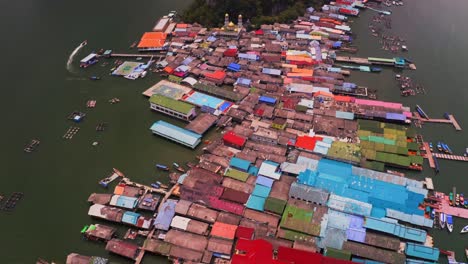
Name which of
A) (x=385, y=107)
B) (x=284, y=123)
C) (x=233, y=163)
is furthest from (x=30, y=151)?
(x=385, y=107)

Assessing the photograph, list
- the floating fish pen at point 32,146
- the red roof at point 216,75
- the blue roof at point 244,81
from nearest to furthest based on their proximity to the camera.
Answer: the floating fish pen at point 32,146
the blue roof at point 244,81
the red roof at point 216,75

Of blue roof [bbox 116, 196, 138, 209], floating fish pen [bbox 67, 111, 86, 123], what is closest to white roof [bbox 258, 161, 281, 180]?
blue roof [bbox 116, 196, 138, 209]

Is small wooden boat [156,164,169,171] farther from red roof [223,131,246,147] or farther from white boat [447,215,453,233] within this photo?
white boat [447,215,453,233]

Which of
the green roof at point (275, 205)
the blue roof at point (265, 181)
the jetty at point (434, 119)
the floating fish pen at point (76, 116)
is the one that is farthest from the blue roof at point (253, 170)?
the floating fish pen at point (76, 116)

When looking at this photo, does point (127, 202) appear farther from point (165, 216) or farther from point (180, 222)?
point (180, 222)

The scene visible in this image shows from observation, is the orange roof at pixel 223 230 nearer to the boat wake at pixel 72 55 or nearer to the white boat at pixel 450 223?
the white boat at pixel 450 223

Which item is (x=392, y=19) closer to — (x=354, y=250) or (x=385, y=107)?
(x=385, y=107)
